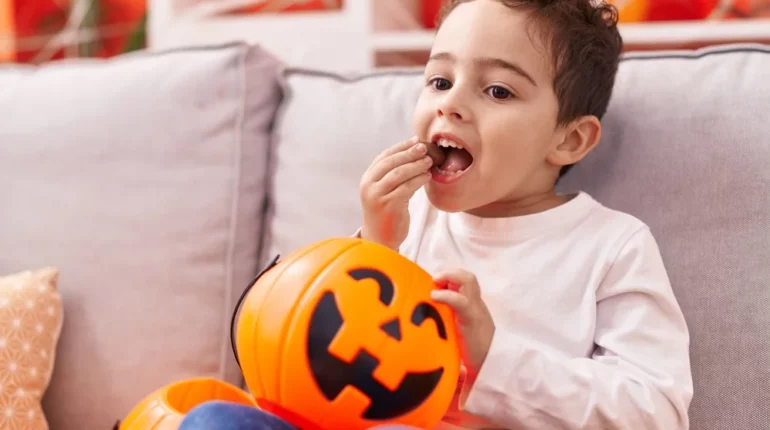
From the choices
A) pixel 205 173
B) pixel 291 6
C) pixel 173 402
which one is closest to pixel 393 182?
pixel 173 402

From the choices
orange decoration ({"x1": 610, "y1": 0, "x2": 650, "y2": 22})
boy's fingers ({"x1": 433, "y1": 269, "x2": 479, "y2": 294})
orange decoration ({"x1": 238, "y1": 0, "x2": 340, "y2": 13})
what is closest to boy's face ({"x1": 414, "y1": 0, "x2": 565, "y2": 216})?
boy's fingers ({"x1": 433, "y1": 269, "x2": 479, "y2": 294})

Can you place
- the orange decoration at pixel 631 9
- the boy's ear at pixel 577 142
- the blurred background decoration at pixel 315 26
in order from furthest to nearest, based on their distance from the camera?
the orange decoration at pixel 631 9 < the blurred background decoration at pixel 315 26 < the boy's ear at pixel 577 142

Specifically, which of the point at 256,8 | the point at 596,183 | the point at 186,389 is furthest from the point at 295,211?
the point at 256,8

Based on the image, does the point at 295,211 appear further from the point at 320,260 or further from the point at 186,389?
the point at 320,260

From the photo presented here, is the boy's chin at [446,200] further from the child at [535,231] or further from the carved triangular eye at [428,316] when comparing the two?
the carved triangular eye at [428,316]

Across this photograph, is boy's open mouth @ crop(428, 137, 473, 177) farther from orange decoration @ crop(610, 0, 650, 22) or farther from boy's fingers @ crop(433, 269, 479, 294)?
orange decoration @ crop(610, 0, 650, 22)

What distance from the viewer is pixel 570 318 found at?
948 millimetres

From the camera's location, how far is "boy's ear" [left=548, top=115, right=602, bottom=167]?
1035 millimetres

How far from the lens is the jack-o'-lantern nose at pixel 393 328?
676 mm

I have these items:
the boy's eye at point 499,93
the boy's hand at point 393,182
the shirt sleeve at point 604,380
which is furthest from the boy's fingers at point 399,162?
the shirt sleeve at point 604,380

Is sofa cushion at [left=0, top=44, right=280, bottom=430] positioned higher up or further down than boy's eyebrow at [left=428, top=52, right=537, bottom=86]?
further down

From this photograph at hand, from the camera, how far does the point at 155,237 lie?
4.18 ft

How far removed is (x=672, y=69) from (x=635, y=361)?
509 mm

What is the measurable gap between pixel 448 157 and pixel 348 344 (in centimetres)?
38
